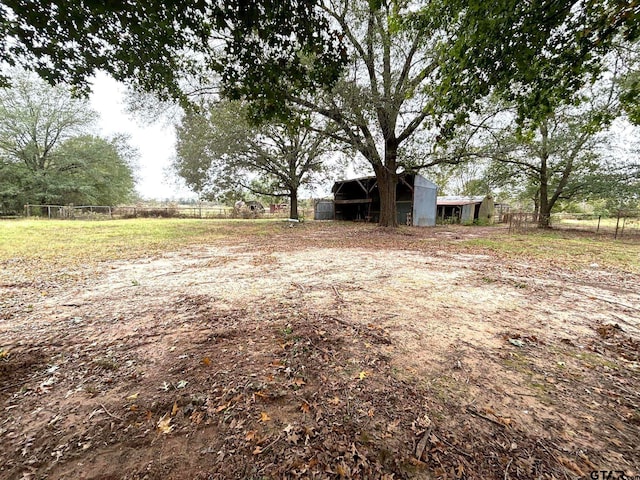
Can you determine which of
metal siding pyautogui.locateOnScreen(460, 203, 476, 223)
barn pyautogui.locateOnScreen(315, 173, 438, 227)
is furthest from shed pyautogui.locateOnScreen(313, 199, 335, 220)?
metal siding pyautogui.locateOnScreen(460, 203, 476, 223)

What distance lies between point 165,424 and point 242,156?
1828cm

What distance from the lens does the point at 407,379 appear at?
209 cm

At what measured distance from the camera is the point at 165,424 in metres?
1.65

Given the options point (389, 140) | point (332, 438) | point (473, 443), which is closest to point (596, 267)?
point (473, 443)

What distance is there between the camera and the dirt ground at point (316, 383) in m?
1.43

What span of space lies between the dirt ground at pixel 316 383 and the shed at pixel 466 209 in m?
23.9

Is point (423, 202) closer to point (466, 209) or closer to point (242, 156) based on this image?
point (466, 209)

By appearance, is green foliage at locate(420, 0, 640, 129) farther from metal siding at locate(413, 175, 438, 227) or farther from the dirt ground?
metal siding at locate(413, 175, 438, 227)

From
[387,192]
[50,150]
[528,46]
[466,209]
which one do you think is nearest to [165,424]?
[528,46]

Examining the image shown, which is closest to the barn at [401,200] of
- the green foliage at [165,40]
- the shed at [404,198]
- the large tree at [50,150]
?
the shed at [404,198]

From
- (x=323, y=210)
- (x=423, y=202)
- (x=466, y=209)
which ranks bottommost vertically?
(x=323, y=210)

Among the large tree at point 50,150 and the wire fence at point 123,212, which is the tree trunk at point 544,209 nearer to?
the wire fence at point 123,212

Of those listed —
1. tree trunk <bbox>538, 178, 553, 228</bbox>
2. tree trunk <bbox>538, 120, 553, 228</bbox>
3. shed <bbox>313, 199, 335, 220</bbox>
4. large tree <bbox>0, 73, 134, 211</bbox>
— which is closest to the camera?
tree trunk <bbox>538, 120, 553, 228</bbox>

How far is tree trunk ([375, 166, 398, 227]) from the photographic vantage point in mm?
13344
